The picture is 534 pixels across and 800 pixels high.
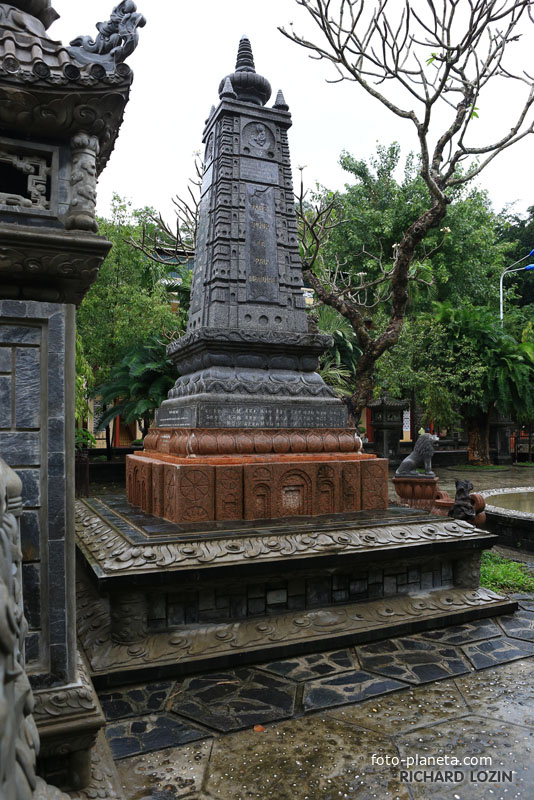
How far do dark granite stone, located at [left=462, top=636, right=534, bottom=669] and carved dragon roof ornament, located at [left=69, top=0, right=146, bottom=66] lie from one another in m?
4.46

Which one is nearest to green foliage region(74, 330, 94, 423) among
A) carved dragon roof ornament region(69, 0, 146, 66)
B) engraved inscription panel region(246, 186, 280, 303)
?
engraved inscription panel region(246, 186, 280, 303)

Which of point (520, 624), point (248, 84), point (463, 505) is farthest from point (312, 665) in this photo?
point (248, 84)

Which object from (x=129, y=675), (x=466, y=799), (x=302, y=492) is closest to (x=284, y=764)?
(x=466, y=799)

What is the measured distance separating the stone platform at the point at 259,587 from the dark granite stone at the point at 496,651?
0.41 m

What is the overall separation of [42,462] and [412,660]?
3108mm

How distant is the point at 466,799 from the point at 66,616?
6.82ft

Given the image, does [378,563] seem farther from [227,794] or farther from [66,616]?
[66,616]

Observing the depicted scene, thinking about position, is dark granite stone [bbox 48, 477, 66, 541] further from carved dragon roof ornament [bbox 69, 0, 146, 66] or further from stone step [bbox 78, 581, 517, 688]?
carved dragon roof ornament [bbox 69, 0, 146, 66]

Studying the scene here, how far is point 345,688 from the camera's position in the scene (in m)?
3.78

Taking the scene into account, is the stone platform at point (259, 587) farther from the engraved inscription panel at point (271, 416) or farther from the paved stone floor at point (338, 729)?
the engraved inscription panel at point (271, 416)

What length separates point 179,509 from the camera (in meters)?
5.09

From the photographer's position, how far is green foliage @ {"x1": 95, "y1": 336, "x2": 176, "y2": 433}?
13.2m

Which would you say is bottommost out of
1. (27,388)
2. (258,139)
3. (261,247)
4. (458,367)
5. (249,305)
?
(27,388)

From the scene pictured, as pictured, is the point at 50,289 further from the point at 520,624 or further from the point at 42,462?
the point at 520,624
